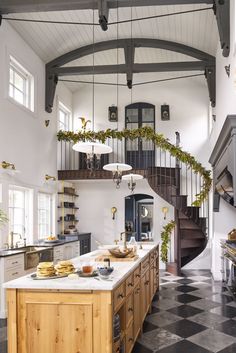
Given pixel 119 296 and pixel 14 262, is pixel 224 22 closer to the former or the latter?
pixel 119 296

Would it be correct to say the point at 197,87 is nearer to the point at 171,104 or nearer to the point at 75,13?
the point at 171,104

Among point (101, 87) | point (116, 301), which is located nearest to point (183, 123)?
point (101, 87)

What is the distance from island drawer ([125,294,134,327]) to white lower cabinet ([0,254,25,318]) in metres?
2.44

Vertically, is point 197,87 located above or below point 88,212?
above

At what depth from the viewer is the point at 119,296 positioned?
3.41 metres

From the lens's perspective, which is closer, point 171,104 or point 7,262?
point 7,262

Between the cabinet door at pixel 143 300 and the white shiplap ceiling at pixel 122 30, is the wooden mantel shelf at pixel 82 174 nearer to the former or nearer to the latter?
the white shiplap ceiling at pixel 122 30

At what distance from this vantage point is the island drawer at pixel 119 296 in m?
3.24

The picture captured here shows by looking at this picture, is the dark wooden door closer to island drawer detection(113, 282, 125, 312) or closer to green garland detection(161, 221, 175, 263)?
green garland detection(161, 221, 175, 263)

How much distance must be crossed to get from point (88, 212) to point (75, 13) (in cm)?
553

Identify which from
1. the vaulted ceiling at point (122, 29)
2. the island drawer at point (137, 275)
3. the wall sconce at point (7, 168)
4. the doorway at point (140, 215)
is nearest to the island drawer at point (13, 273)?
the wall sconce at point (7, 168)

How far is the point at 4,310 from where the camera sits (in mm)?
5652

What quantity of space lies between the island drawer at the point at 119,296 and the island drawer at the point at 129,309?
0.23 meters

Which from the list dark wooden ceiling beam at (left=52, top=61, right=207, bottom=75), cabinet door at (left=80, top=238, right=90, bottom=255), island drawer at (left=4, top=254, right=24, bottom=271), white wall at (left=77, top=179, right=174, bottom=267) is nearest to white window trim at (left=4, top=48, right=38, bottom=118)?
dark wooden ceiling beam at (left=52, top=61, right=207, bottom=75)
